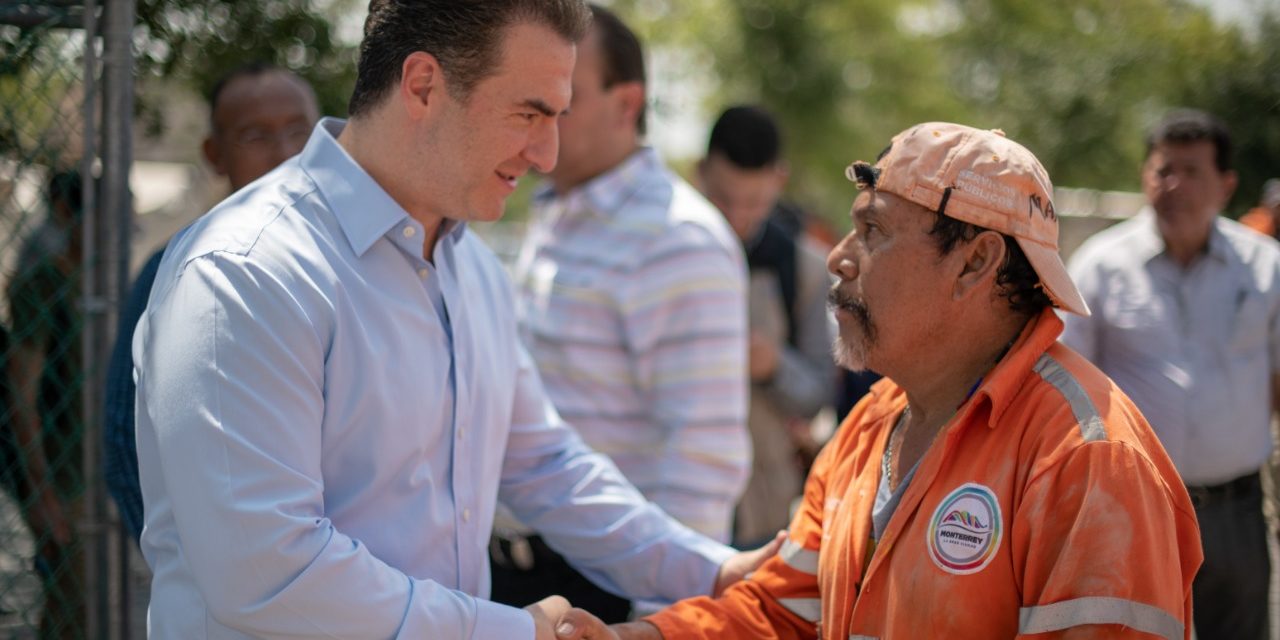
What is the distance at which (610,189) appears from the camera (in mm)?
3967

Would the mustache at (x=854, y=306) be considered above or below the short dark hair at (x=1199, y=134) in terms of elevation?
below

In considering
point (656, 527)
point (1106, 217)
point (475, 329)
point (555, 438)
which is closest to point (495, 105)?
point (475, 329)

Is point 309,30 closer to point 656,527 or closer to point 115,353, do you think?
point 115,353

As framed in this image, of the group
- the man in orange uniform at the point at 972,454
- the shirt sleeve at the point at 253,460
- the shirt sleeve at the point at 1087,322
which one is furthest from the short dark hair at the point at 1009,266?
the shirt sleeve at the point at 1087,322

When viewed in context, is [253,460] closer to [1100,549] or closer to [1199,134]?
[1100,549]

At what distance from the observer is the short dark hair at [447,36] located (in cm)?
242

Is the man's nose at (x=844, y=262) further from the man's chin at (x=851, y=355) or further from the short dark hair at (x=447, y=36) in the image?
the short dark hair at (x=447, y=36)

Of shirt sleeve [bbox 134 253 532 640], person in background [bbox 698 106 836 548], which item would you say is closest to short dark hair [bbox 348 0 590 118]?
shirt sleeve [bbox 134 253 532 640]

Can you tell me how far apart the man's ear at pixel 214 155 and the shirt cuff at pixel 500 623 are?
1935 millimetres

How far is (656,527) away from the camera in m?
3.10

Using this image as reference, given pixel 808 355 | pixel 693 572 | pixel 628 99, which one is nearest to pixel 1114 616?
pixel 693 572

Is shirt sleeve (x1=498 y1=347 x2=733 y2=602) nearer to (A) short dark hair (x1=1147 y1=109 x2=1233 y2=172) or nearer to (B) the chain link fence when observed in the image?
(B) the chain link fence

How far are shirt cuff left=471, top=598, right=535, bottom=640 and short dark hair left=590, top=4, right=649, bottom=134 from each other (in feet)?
6.79

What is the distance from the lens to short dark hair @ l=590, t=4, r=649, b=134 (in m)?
3.98
